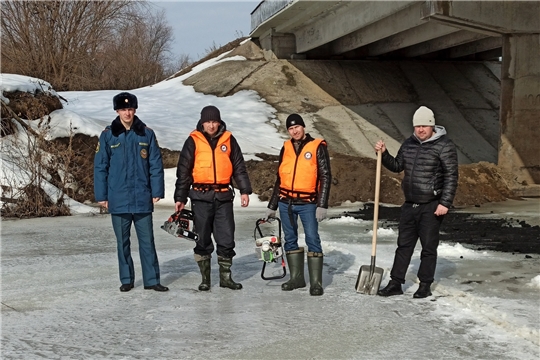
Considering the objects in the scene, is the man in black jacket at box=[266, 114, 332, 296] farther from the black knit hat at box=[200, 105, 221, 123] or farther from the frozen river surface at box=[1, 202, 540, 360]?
the black knit hat at box=[200, 105, 221, 123]

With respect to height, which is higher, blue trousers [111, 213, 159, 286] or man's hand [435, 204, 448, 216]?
man's hand [435, 204, 448, 216]

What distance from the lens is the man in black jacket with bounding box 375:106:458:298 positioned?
266 inches

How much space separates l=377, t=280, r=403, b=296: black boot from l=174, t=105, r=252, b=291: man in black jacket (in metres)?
1.47

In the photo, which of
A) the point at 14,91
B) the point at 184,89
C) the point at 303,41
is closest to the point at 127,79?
the point at 184,89

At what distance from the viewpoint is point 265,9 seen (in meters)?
26.0

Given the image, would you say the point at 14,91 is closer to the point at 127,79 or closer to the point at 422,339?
the point at 422,339

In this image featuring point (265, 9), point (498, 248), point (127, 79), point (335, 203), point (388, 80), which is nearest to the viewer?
point (498, 248)

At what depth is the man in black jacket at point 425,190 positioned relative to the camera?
22.1ft

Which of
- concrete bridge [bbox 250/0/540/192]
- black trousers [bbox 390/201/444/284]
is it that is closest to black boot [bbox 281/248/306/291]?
black trousers [bbox 390/201/444/284]

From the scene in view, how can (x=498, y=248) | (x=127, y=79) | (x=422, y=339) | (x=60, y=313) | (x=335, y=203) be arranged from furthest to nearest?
(x=127, y=79) → (x=335, y=203) → (x=498, y=248) → (x=60, y=313) → (x=422, y=339)

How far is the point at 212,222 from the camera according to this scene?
7289 millimetres

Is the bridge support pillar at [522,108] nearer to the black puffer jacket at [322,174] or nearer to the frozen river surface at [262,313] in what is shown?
the frozen river surface at [262,313]

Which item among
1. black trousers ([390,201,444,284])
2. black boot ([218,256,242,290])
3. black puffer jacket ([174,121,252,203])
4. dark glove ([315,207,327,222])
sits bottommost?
black boot ([218,256,242,290])

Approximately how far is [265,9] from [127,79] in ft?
55.9
